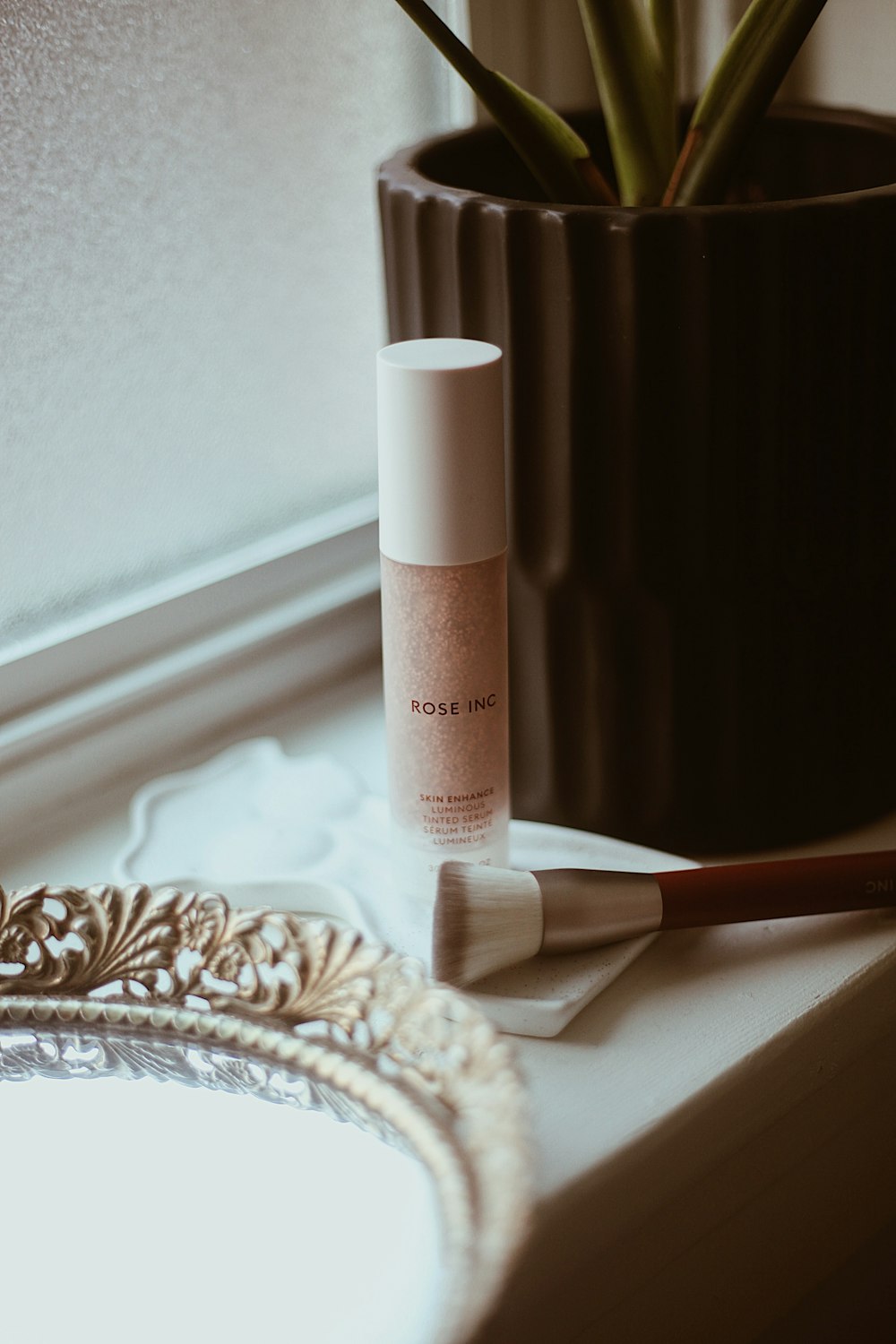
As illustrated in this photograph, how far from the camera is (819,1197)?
410mm

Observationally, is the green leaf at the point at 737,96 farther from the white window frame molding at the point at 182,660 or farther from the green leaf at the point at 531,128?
the white window frame molding at the point at 182,660

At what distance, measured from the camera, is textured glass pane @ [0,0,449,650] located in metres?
0.45

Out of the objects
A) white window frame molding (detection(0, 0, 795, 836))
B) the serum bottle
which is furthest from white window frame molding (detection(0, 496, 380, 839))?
the serum bottle

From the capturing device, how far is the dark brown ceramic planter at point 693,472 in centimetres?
35

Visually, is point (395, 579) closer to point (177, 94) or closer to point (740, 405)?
point (740, 405)

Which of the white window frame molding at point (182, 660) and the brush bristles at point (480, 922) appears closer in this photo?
the brush bristles at point (480, 922)

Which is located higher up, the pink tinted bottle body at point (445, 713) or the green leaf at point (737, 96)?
the green leaf at point (737, 96)

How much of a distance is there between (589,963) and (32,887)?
0.48ft

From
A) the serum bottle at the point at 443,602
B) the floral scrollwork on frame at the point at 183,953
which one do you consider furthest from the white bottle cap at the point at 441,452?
the floral scrollwork on frame at the point at 183,953

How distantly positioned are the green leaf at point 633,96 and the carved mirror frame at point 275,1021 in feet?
0.73

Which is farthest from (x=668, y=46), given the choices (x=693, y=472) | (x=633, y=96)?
(x=693, y=472)

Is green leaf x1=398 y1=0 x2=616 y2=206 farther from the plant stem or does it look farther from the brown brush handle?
the brown brush handle

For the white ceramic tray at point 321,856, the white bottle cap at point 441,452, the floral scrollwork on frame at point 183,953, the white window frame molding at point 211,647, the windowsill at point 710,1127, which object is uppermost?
the white bottle cap at point 441,452

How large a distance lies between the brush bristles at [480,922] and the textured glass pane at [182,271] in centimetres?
20
